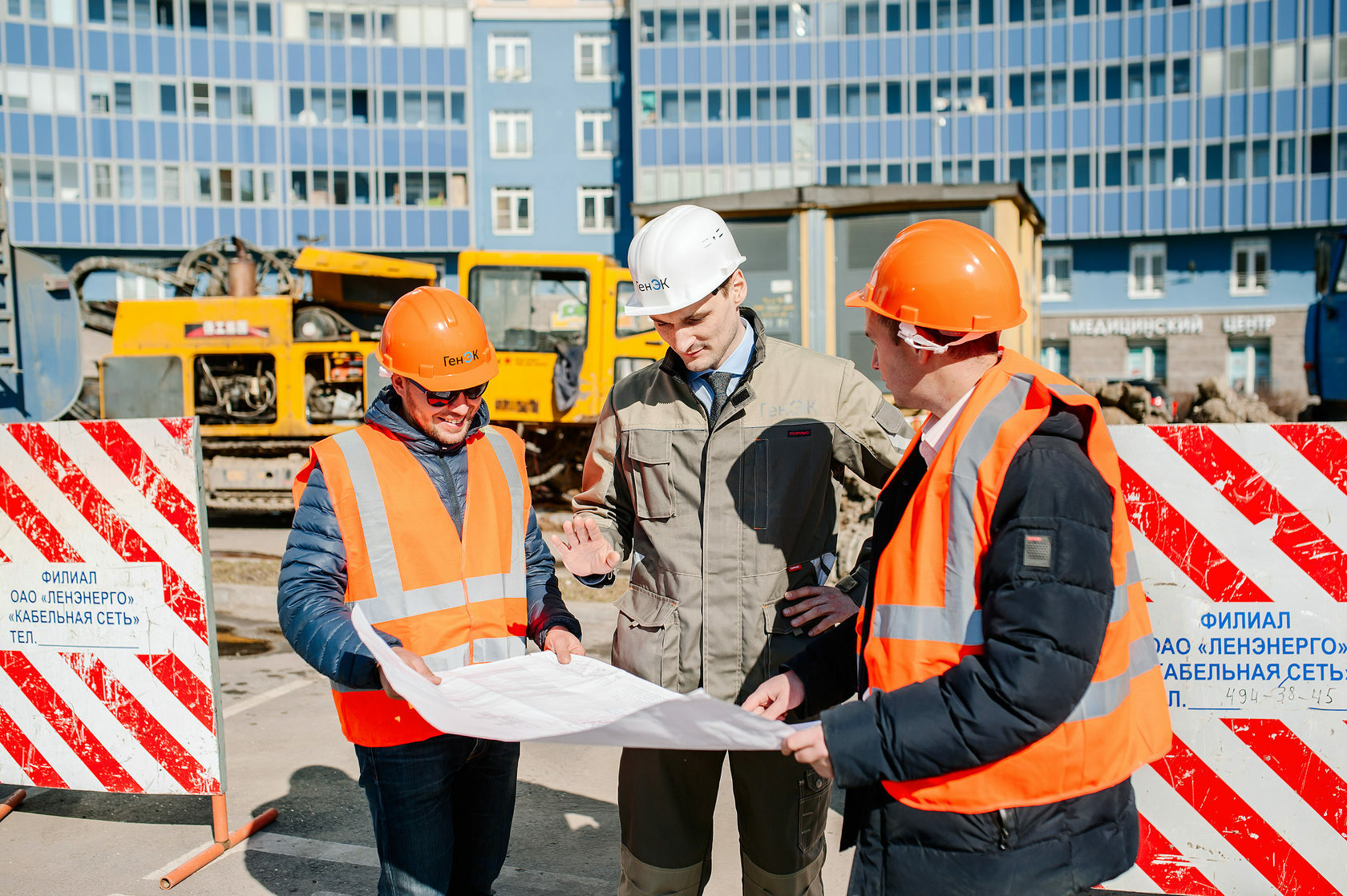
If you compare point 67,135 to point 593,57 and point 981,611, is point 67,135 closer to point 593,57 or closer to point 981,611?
point 593,57

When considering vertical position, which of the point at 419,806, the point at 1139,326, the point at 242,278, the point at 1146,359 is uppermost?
the point at 1139,326

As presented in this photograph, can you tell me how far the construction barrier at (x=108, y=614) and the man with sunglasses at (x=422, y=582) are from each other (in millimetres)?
1514

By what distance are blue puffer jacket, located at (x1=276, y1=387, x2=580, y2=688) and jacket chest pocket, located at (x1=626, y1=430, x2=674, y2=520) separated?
38 centimetres

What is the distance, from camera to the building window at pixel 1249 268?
36594 mm

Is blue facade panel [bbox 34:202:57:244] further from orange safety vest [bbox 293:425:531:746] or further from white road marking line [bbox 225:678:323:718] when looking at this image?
orange safety vest [bbox 293:425:531:746]

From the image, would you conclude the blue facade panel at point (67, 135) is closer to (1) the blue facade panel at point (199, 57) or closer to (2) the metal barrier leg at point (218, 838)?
(1) the blue facade panel at point (199, 57)

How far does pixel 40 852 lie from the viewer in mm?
3896

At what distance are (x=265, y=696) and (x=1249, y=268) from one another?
39.2 m

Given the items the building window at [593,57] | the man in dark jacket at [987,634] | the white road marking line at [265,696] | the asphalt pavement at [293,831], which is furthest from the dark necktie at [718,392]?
the building window at [593,57]

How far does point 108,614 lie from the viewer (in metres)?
3.90

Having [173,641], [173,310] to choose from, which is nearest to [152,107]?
[173,310]

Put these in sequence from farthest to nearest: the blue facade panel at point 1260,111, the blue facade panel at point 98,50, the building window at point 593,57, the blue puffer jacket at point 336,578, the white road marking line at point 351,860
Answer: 1. the building window at point 593,57
2. the blue facade panel at point 98,50
3. the blue facade panel at point 1260,111
4. the white road marking line at point 351,860
5. the blue puffer jacket at point 336,578

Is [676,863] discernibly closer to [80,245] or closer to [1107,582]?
[1107,582]

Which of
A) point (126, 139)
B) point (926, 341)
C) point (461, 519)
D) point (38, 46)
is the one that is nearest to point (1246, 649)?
point (926, 341)
